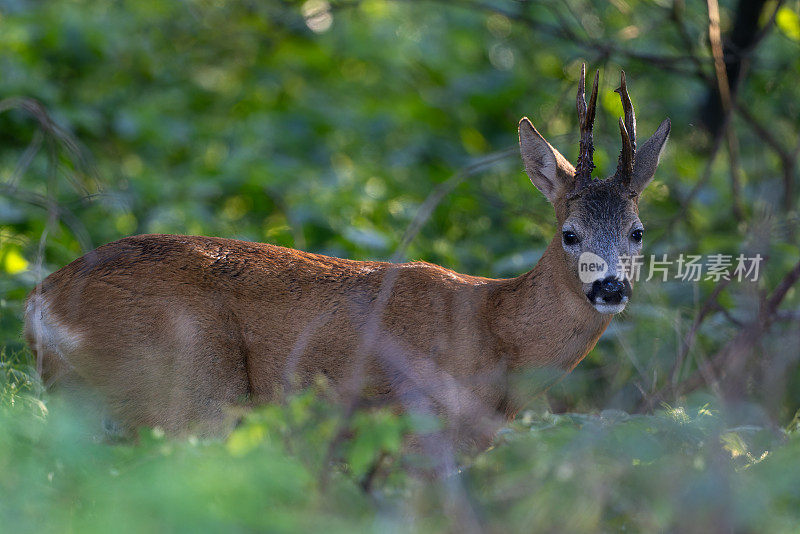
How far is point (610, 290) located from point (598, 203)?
507mm

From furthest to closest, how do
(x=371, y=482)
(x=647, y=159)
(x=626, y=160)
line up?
1. (x=647, y=159)
2. (x=626, y=160)
3. (x=371, y=482)

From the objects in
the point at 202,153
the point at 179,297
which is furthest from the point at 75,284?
the point at 202,153

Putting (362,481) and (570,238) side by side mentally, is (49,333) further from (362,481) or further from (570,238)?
(570,238)

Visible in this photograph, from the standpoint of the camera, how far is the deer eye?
3.99 meters

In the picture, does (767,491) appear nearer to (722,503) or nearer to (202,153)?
(722,503)

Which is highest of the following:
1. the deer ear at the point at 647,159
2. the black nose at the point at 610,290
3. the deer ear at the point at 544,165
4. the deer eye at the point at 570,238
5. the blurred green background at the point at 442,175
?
the deer ear at the point at 647,159

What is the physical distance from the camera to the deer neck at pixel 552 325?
13.0 feet

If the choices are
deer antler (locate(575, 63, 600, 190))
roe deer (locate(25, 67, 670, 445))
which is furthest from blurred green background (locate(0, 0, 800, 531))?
deer antler (locate(575, 63, 600, 190))

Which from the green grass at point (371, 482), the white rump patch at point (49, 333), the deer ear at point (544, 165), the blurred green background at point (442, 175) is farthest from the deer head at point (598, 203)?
the white rump patch at point (49, 333)

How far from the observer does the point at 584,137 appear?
4.00 m

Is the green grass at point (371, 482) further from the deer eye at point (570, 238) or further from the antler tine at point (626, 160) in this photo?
the antler tine at point (626, 160)

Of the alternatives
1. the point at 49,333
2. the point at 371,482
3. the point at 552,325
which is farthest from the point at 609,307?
the point at 49,333

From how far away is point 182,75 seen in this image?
9.73m

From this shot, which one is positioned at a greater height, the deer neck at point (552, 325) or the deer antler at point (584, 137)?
the deer antler at point (584, 137)
